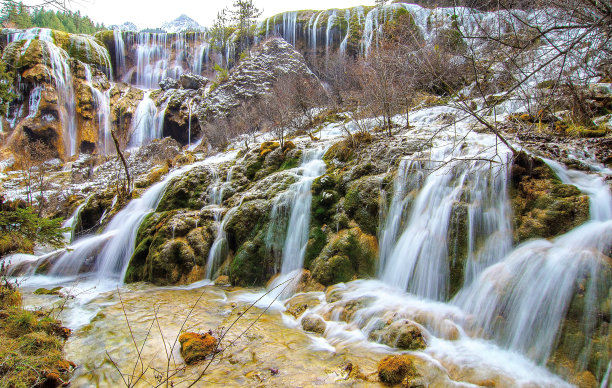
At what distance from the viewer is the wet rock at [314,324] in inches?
200

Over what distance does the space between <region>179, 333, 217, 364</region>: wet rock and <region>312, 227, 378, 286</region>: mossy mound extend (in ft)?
9.24

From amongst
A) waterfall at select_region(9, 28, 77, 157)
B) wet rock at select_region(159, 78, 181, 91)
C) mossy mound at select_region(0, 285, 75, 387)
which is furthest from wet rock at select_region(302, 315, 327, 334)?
wet rock at select_region(159, 78, 181, 91)

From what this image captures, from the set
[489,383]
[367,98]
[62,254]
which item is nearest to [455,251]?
[489,383]

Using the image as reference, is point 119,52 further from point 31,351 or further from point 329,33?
point 31,351

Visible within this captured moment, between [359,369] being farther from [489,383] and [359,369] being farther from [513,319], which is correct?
[513,319]

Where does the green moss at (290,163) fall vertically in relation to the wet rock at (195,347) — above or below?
above

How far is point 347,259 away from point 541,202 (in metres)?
3.62

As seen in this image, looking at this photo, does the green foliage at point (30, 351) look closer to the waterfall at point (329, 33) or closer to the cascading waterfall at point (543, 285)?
the cascading waterfall at point (543, 285)

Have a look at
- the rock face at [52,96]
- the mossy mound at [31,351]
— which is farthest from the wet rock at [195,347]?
the rock face at [52,96]

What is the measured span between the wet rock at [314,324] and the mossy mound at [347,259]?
Answer: 1279 millimetres

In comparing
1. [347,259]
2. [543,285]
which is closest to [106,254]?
[347,259]

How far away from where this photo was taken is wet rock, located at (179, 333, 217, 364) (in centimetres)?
418

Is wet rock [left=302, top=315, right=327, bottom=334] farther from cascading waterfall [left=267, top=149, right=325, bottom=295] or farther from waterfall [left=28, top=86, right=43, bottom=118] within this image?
waterfall [left=28, top=86, right=43, bottom=118]

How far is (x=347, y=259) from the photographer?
6.63 m
